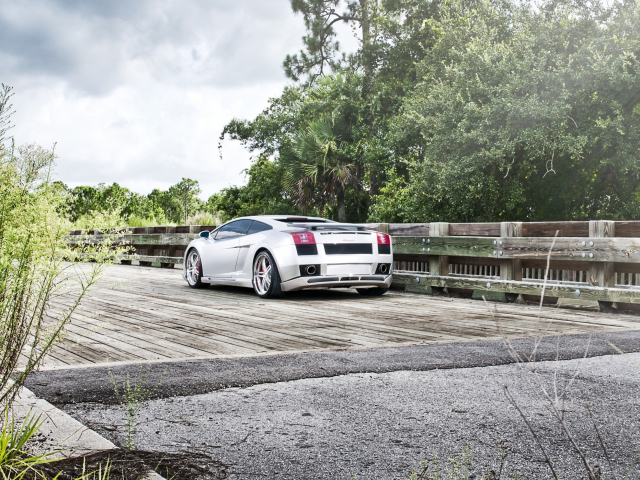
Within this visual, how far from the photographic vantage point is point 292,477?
2.17 meters

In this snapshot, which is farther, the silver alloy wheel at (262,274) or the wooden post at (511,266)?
the silver alloy wheel at (262,274)

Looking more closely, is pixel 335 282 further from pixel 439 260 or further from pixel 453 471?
pixel 453 471

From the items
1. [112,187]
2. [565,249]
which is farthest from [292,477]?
[112,187]

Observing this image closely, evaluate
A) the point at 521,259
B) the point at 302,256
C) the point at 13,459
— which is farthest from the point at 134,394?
the point at 521,259

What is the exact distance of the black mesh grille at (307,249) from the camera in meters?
8.73

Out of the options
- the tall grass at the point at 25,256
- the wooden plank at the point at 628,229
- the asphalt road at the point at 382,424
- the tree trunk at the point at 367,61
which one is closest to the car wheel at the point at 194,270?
the wooden plank at the point at 628,229

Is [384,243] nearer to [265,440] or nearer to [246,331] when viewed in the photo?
[246,331]

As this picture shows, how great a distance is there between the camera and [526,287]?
8.27 m

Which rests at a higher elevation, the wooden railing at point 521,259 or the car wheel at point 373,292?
the wooden railing at point 521,259

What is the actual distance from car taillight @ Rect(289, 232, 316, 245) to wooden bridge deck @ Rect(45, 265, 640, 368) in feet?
2.82

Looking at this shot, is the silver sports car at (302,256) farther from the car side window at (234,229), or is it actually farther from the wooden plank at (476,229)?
the wooden plank at (476,229)

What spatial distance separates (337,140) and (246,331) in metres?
24.7

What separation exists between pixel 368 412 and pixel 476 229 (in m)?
6.79

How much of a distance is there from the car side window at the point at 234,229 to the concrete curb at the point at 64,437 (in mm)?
7248
